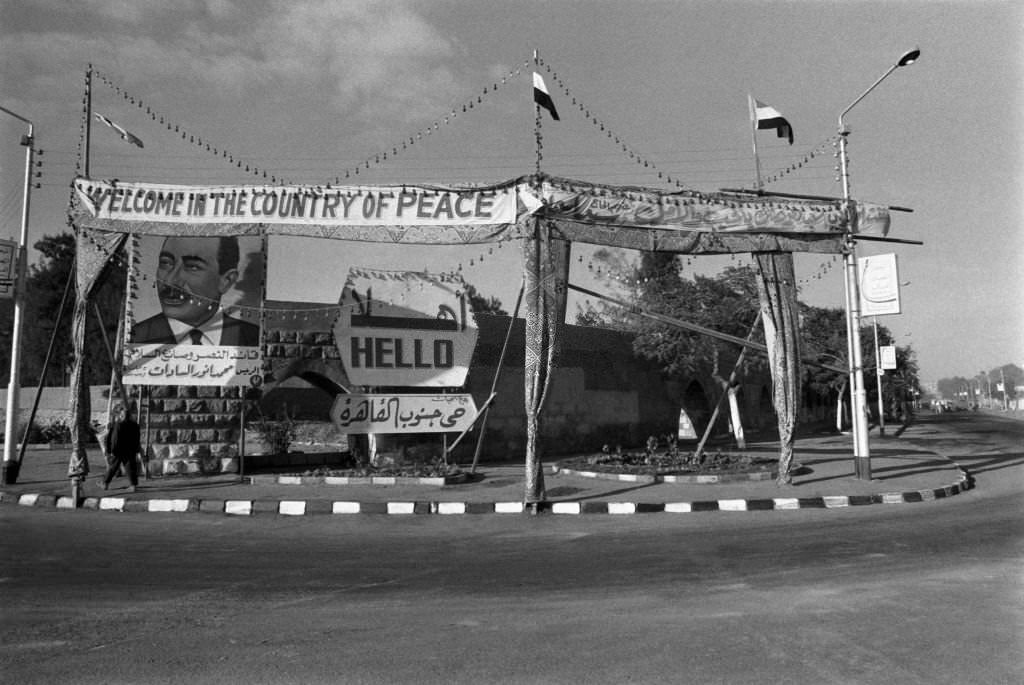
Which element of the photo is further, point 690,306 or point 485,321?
point 690,306

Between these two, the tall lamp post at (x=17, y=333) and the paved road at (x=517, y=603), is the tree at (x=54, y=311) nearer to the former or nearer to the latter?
the tall lamp post at (x=17, y=333)

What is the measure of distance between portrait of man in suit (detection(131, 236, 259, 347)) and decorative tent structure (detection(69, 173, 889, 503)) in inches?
72.1

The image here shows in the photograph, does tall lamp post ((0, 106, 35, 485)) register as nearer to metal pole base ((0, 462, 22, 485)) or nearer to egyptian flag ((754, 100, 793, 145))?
metal pole base ((0, 462, 22, 485))

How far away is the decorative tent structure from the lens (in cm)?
1201

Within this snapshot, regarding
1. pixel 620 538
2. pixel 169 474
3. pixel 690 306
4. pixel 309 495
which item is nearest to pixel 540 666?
pixel 620 538

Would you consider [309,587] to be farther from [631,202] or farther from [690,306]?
[690,306]

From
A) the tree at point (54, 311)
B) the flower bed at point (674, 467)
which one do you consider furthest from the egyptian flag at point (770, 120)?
the tree at point (54, 311)

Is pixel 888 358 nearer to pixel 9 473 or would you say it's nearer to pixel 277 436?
pixel 277 436

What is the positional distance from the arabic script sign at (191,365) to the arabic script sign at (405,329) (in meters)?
1.91

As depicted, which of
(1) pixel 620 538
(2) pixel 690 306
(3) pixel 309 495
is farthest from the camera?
(2) pixel 690 306

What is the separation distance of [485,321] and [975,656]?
16910mm

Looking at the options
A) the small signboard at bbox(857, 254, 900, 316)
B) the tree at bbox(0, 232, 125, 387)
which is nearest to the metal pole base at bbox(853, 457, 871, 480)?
the small signboard at bbox(857, 254, 900, 316)

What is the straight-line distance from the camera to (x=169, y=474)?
50.0ft

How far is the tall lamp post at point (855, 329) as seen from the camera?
13.9 m
